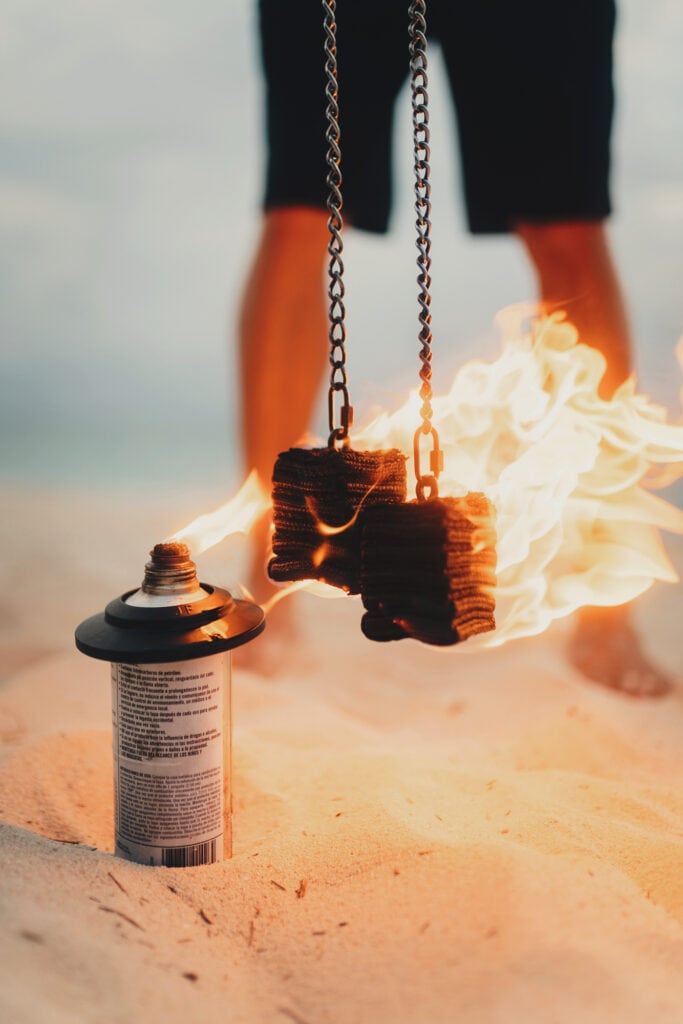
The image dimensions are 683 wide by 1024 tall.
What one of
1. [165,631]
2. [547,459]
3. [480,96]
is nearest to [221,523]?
[165,631]

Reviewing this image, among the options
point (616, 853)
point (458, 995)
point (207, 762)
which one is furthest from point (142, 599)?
point (616, 853)

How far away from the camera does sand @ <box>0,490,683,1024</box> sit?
1.04 m

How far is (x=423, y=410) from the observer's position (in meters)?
1.29

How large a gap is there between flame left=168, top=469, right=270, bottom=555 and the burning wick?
0.46 ft

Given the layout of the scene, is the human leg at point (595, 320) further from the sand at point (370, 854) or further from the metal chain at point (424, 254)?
the metal chain at point (424, 254)

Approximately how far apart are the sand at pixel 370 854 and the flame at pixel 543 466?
0.36 metres

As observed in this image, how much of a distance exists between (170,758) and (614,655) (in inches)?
61.4

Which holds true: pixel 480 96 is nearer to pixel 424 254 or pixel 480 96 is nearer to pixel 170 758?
pixel 424 254

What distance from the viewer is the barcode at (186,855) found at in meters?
1.40

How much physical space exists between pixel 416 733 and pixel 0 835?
112 centimetres

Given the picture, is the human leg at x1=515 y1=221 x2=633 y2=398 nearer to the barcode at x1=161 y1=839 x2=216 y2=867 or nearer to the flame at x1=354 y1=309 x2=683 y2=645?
the flame at x1=354 y1=309 x2=683 y2=645

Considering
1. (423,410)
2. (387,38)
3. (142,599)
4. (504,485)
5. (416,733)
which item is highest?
(387,38)

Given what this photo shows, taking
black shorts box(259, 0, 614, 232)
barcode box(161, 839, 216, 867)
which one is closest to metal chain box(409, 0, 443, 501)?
barcode box(161, 839, 216, 867)

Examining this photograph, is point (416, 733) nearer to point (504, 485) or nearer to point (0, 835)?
point (504, 485)
